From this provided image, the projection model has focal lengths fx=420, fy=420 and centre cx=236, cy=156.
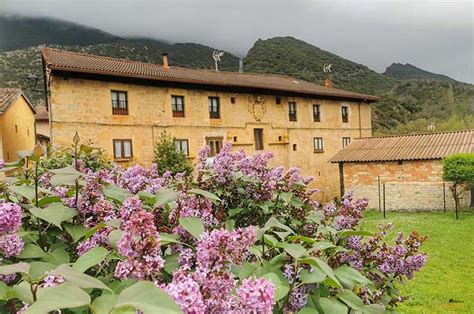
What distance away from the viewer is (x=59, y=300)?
0.73 metres

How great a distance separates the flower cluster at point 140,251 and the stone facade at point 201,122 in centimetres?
1672

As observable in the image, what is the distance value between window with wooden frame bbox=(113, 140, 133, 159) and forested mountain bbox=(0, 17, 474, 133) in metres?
24.3

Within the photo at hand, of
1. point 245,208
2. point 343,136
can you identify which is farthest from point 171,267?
point 343,136

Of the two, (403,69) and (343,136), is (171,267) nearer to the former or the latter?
(343,136)

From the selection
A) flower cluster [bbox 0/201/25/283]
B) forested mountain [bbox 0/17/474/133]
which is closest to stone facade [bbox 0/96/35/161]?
flower cluster [bbox 0/201/25/283]

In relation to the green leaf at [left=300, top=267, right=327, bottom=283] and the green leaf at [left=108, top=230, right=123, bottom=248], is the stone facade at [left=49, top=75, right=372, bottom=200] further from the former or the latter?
the green leaf at [left=300, top=267, right=327, bottom=283]

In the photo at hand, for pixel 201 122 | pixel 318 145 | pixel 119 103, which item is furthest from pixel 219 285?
pixel 318 145

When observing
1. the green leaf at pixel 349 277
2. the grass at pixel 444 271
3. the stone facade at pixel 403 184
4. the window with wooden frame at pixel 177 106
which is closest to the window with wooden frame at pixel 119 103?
the window with wooden frame at pixel 177 106

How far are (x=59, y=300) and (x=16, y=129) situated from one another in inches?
819

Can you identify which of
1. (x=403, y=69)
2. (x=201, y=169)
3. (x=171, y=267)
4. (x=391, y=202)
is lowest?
(x=391, y=202)

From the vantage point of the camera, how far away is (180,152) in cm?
1842

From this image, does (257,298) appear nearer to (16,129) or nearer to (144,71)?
(144,71)

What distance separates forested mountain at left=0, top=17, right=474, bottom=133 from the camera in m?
44.5

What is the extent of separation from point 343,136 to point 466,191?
34.8 ft
